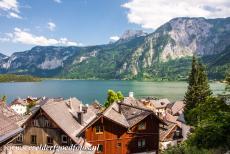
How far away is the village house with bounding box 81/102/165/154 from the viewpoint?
4619 centimetres

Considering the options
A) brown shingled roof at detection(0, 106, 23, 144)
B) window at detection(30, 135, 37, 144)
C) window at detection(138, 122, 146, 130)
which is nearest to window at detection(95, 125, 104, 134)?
window at detection(138, 122, 146, 130)

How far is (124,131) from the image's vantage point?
4728 cm

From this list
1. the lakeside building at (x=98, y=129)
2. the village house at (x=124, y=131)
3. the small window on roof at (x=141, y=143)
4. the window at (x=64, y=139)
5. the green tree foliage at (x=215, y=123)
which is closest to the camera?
the green tree foliage at (x=215, y=123)

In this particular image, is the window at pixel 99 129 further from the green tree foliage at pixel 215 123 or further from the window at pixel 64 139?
the green tree foliage at pixel 215 123

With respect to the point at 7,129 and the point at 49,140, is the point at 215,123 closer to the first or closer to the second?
the point at 7,129

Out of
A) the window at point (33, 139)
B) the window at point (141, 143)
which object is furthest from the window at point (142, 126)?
the window at point (33, 139)

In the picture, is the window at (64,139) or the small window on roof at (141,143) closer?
the window at (64,139)

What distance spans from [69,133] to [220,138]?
Result: 1172 inches

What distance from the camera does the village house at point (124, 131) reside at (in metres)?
46.2

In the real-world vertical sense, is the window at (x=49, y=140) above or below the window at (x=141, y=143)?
above

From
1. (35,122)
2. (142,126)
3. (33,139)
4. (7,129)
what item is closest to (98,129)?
(142,126)

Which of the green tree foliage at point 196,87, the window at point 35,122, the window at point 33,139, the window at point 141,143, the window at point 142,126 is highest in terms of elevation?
the green tree foliage at point 196,87

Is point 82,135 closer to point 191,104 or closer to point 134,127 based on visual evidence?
point 134,127

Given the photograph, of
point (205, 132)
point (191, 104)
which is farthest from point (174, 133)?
point (205, 132)
